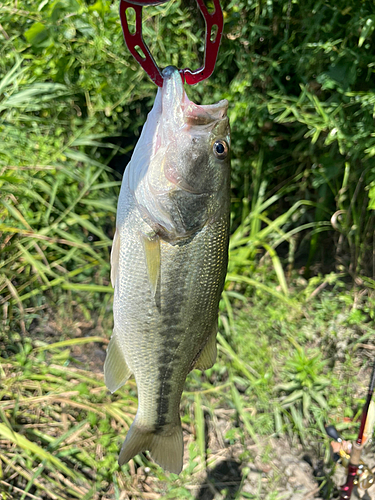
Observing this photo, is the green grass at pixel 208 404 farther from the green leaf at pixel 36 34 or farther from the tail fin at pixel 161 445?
the green leaf at pixel 36 34

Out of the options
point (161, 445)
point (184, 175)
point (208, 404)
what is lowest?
point (208, 404)

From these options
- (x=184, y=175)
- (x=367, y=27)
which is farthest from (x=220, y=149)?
(x=367, y=27)

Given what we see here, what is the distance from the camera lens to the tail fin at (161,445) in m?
1.39

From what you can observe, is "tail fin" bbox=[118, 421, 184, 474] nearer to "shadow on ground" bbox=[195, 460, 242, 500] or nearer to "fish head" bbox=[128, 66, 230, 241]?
"fish head" bbox=[128, 66, 230, 241]

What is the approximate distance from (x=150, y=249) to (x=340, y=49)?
203cm

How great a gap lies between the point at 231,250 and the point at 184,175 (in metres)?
1.93

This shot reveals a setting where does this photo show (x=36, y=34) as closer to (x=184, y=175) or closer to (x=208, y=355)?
(x=184, y=175)

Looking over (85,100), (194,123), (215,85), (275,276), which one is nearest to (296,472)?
(275,276)

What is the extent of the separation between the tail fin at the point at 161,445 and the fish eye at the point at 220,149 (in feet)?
3.22

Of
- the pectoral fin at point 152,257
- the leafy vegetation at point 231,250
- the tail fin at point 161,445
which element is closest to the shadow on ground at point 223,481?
the leafy vegetation at point 231,250

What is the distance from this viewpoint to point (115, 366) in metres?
1.39

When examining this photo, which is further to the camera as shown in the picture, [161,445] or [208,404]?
[208,404]

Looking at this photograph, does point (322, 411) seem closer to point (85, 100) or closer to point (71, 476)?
point (71, 476)

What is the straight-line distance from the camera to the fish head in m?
1.25
